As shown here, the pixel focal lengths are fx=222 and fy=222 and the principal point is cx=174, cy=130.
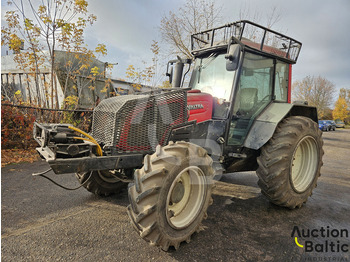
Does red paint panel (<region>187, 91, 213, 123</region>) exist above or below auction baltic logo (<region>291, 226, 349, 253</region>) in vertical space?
above

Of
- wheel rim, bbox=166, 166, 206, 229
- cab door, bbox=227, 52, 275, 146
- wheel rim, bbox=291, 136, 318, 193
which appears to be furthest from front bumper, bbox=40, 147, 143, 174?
wheel rim, bbox=291, 136, 318, 193

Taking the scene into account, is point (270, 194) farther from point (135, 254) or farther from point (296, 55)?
point (296, 55)

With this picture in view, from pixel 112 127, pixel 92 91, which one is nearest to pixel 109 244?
pixel 112 127

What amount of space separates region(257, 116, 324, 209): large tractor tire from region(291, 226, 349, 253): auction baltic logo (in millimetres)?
510

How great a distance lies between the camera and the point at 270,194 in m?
3.23

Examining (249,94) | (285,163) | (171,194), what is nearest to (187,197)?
(171,194)

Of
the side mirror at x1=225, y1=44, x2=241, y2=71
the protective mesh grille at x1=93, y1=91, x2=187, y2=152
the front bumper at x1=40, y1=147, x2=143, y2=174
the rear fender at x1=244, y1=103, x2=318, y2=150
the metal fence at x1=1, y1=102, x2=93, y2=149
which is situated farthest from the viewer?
the metal fence at x1=1, y1=102, x2=93, y2=149

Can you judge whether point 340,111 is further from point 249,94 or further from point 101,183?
point 101,183

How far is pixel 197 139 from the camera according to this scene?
3303mm

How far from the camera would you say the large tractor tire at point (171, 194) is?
2.11 m

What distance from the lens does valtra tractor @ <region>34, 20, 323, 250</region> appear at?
2256 mm

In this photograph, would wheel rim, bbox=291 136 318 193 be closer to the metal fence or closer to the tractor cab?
the tractor cab

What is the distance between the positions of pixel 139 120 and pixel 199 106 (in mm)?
1024

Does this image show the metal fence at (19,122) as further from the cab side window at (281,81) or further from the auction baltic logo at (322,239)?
the auction baltic logo at (322,239)
